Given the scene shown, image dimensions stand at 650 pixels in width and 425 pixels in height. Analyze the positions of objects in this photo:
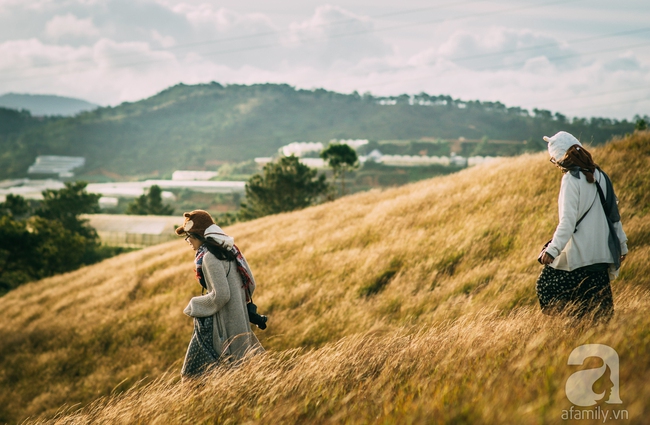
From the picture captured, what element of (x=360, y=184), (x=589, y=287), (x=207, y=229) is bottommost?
(x=360, y=184)

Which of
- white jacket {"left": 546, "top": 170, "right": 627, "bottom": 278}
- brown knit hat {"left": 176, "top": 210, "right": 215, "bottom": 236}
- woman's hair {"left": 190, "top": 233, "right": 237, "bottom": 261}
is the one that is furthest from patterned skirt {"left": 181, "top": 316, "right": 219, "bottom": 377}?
white jacket {"left": 546, "top": 170, "right": 627, "bottom": 278}

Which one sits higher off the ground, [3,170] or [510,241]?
[3,170]

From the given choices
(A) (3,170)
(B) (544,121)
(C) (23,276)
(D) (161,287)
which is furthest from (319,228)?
(A) (3,170)

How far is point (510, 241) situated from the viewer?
Result: 29.0 ft

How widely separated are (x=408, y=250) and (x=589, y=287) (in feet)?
19.4

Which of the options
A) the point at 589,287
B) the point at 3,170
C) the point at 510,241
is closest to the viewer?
the point at 589,287

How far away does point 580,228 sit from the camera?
4.15 meters

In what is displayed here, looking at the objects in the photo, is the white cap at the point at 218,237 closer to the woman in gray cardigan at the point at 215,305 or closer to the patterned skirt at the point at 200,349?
the woman in gray cardigan at the point at 215,305

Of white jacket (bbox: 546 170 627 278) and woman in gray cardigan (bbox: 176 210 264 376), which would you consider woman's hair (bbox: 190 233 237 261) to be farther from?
white jacket (bbox: 546 170 627 278)

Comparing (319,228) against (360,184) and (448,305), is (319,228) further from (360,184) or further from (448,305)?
(360,184)

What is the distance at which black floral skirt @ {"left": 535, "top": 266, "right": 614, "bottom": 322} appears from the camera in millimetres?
4133

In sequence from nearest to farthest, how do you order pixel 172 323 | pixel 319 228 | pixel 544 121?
pixel 172 323
pixel 319 228
pixel 544 121

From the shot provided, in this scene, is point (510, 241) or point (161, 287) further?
point (161, 287)

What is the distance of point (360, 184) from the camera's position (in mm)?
108188
